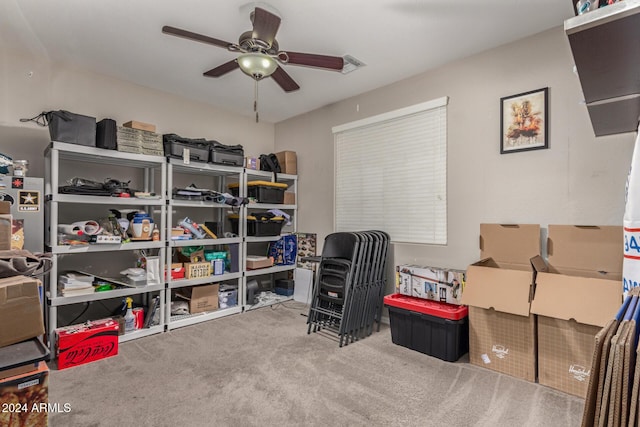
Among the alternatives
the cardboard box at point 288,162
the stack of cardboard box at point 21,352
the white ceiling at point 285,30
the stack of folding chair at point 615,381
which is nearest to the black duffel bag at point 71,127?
the white ceiling at point 285,30

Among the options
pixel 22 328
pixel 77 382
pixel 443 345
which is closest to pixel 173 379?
pixel 77 382

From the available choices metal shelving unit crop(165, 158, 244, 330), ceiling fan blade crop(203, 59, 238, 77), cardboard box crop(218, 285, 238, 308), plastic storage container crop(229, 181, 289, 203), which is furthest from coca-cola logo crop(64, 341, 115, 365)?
ceiling fan blade crop(203, 59, 238, 77)

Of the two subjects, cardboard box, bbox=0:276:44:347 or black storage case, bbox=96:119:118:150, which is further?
black storage case, bbox=96:119:118:150

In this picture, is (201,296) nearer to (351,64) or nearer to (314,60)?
(314,60)

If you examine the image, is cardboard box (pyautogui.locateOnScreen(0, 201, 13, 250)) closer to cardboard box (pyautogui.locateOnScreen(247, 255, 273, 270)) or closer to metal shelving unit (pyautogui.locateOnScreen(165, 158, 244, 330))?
metal shelving unit (pyautogui.locateOnScreen(165, 158, 244, 330))

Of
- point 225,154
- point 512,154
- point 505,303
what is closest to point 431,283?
point 505,303

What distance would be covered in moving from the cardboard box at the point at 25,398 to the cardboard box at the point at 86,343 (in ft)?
5.13

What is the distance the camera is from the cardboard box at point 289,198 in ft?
15.2

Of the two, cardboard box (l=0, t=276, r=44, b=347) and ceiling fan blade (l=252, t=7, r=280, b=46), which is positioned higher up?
ceiling fan blade (l=252, t=7, r=280, b=46)

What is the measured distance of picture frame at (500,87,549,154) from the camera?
8.68ft

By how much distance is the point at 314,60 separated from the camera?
2332 millimetres

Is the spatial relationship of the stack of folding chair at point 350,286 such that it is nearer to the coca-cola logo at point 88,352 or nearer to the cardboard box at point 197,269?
the cardboard box at point 197,269

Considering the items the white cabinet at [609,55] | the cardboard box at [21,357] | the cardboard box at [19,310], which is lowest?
the cardboard box at [21,357]

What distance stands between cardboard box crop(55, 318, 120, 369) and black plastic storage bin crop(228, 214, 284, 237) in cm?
169
